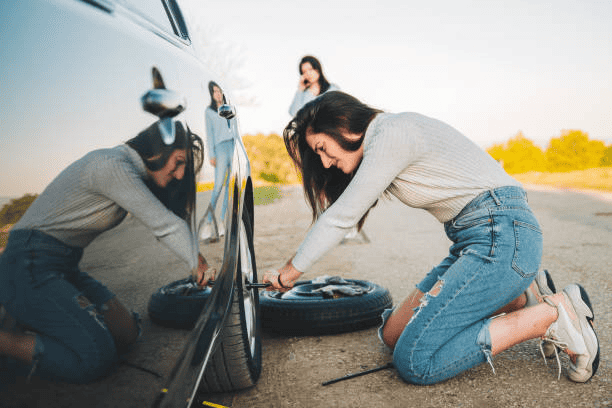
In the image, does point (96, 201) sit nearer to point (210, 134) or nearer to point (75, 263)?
point (75, 263)

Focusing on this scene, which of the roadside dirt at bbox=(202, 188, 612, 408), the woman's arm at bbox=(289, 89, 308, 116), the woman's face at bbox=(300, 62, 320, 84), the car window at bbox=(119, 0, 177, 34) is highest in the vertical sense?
the car window at bbox=(119, 0, 177, 34)

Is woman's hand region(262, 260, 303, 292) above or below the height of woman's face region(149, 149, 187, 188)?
below

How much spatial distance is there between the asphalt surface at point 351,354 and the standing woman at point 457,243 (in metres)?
0.13

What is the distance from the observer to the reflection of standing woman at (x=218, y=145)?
4.91 ft

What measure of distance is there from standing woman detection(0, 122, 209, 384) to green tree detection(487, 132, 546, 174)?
70.5ft

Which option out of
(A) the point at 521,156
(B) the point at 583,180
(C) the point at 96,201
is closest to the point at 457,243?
(C) the point at 96,201

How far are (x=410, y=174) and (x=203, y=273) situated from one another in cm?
117

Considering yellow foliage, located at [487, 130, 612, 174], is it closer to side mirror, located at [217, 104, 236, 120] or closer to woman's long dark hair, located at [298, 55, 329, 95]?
woman's long dark hair, located at [298, 55, 329, 95]

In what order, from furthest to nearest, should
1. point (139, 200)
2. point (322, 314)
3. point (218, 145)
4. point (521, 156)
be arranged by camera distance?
1. point (521, 156)
2. point (322, 314)
3. point (218, 145)
4. point (139, 200)

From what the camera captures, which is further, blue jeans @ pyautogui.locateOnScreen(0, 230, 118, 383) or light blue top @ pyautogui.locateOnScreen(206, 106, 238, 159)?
light blue top @ pyautogui.locateOnScreen(206, 106, 238, 159)

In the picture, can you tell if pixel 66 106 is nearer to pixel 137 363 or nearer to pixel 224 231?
pixel 137 363

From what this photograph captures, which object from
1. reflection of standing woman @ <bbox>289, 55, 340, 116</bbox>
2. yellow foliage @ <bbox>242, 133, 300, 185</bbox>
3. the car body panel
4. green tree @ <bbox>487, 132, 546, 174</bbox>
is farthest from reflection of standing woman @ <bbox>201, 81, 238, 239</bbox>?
green tree @ <bbox>487, 132, 546, 174</bbox>

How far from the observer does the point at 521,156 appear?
69.9ft

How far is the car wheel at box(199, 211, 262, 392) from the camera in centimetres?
182
